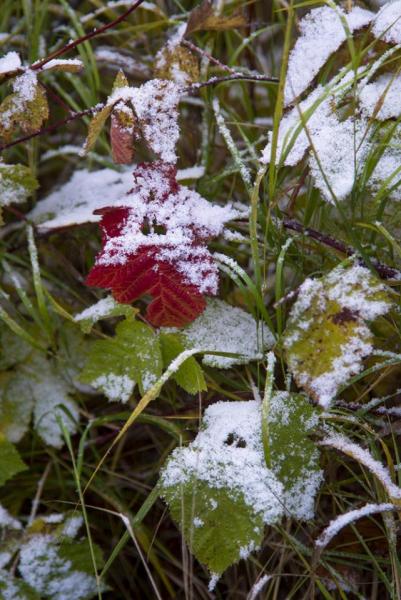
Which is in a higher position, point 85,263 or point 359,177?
point 359,177

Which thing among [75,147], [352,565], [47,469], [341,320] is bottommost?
[352,565]

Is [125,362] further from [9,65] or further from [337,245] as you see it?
[9,65]

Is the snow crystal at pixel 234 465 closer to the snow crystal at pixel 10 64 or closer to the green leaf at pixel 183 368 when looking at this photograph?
the green leaf at pixel 183 368

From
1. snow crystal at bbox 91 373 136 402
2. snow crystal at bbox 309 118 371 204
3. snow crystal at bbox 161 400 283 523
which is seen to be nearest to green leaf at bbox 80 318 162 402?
snow crystal at bbox 91 373 136 402

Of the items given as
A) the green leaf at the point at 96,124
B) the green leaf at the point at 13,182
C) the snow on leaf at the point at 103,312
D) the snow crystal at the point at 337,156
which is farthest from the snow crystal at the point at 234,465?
the green leaf at the point at 13,182

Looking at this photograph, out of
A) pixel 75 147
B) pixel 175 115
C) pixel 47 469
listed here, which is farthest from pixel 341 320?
pixel 75 147

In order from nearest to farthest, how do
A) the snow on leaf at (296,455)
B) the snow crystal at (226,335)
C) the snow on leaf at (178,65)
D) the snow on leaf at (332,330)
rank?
the snow on leaf at (332,330)
the snow on leaf at (296,455)
the snow crystal at (226,335)
the snow on leaf at (178,65)

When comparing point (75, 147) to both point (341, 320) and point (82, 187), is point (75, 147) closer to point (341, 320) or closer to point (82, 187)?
point (82, 187)

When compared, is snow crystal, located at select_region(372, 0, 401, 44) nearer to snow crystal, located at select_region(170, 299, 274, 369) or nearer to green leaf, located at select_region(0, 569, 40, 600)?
snow crystal, located at select_region(170, 299, 274, 369)
